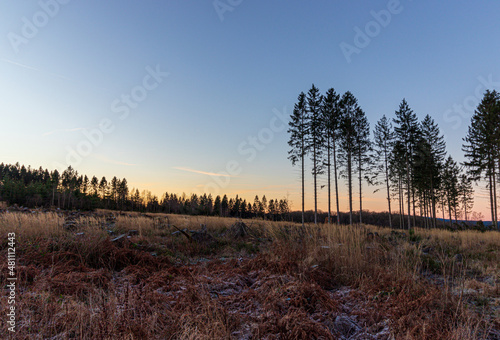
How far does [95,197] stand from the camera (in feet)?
226

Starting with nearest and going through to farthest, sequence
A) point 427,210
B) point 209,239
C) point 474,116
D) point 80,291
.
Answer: point 80,291 → point 209,239 → point 474,116 → point 427,210

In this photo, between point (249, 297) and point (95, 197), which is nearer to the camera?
point (249, 297)

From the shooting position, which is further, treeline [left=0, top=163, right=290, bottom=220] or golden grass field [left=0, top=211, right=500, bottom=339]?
treeline [left=0, top=163, right=290, bottom=220]

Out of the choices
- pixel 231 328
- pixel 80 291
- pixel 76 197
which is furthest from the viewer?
pixel 76 197

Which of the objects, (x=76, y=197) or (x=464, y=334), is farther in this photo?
(x=76, y=197)

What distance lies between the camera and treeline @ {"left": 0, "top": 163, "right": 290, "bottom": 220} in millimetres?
55938

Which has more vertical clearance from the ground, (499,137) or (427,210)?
(499,137)

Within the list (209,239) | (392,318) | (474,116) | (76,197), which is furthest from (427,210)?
(76,197)

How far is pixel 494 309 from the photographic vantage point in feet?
10.4

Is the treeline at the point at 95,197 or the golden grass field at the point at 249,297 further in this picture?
the treeline at the point at 95,197

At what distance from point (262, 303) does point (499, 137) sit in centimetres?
3345

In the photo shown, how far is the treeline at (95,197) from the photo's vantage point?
184 feet

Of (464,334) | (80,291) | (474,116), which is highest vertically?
(474,116)

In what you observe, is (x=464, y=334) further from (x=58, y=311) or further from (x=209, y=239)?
(x=209, y=239)
